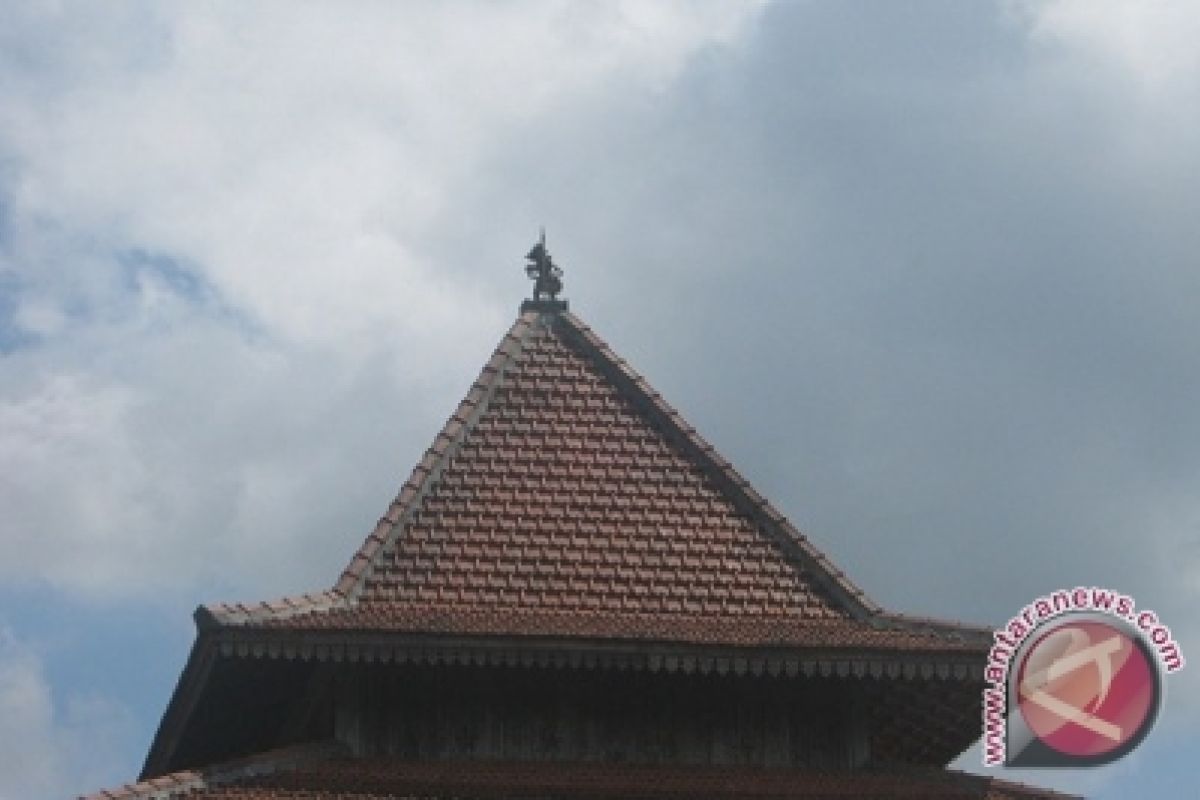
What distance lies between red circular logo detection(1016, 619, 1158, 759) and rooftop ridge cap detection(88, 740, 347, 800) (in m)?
4.86

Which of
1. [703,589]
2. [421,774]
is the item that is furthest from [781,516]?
[421,774]

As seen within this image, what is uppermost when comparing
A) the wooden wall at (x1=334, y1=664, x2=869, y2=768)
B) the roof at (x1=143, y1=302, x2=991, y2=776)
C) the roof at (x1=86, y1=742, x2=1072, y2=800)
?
the roof at (x1=143, y1=302, x2=991, y2=776)

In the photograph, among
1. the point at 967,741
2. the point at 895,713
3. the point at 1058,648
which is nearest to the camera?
the point at 1058,648

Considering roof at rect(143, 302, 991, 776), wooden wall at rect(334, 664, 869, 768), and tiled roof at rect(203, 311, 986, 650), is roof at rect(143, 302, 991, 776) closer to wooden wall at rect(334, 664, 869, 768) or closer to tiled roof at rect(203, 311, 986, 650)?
tiled roof at rect(203, 311, 986, 650)

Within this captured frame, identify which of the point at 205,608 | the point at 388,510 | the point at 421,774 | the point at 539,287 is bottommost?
the point at 421,774

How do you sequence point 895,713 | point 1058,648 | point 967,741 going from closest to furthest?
point 1058,648, point 895,713, point 967,741

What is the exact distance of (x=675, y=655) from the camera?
1808 cm

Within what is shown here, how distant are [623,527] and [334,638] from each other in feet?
9.35

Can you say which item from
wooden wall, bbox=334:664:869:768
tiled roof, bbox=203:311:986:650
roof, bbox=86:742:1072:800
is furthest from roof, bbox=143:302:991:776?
roof, bbox=86:742:1072:800

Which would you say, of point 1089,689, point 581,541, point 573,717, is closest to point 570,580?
point 581,541

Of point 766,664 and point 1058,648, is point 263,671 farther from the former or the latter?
point 1058,648

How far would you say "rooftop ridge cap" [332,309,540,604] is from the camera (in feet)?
62.8

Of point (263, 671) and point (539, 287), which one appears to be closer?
point (263, 671)

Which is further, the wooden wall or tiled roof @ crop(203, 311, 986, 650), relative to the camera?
tiled roof @ crop(203, 311, 986, 650)
